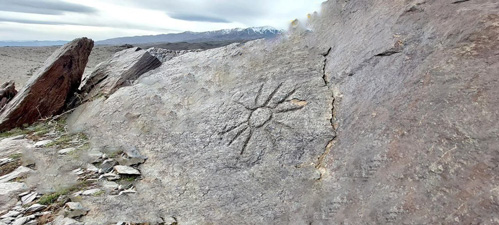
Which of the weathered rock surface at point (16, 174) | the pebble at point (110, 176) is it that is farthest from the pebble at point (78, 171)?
the weathered rock surface at point (16, 174)

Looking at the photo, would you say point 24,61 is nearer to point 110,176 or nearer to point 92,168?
point 92,168

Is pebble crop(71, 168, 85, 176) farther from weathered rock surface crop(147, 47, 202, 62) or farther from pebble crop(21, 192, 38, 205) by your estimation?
weathered rock surface crop(147, 47, 202, 62)

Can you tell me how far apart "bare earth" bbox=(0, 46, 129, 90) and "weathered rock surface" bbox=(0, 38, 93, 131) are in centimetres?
1410

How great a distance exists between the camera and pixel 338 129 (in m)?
5.84

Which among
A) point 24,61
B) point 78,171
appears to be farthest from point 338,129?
point 24,61

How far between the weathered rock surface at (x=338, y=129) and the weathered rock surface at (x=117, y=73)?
74.0 inches

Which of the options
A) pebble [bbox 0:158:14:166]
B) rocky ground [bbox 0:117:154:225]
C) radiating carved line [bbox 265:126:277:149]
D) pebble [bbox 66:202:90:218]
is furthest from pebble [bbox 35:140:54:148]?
radiating carved line [bbox 265:126:277:149]

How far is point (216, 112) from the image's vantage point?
7.62 metres

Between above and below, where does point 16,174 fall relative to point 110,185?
above

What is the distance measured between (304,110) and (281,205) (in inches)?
83.6

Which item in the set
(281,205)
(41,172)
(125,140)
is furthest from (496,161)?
(41,172)

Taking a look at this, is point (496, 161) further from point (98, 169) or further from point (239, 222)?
point (98, 169)

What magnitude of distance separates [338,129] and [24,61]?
41.6 meters

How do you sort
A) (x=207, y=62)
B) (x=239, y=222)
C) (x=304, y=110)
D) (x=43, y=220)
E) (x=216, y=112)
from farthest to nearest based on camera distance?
(x=207, y=62) < (x=216, y=112) < (x=304, y=110) < (x=43, y=220) < (x=239, y=222)
